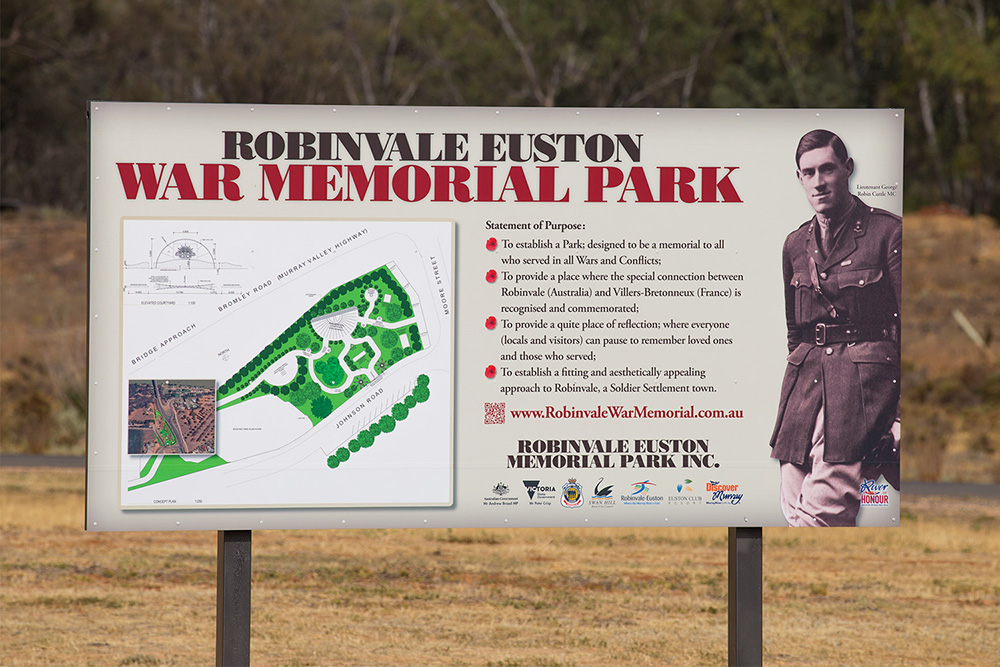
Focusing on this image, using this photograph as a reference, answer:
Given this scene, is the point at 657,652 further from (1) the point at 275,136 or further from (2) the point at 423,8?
(2) the point at 423,8

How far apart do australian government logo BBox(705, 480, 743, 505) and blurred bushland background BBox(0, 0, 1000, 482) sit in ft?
97.2

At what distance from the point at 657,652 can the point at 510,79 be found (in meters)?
34.3

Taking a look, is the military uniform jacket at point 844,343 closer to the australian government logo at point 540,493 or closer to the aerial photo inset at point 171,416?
the australian government logo at point 540,493

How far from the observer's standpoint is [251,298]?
5270 mm

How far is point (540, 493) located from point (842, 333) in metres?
1.47

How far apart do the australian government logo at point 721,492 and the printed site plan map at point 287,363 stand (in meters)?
1.11

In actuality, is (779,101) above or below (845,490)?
above

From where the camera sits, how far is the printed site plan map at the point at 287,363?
5238mm

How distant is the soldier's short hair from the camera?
17.9 ft

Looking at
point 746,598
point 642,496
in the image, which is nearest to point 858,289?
point 642,496

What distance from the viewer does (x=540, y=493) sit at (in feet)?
17.5

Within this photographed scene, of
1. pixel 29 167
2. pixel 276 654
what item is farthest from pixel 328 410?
pixel 29 167

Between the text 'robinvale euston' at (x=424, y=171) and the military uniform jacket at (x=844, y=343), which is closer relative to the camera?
the text 'robinvale euston' at (x=424, y=171)

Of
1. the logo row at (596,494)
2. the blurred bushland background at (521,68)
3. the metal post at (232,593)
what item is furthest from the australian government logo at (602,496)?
the blurred bushland background at (521,68)
